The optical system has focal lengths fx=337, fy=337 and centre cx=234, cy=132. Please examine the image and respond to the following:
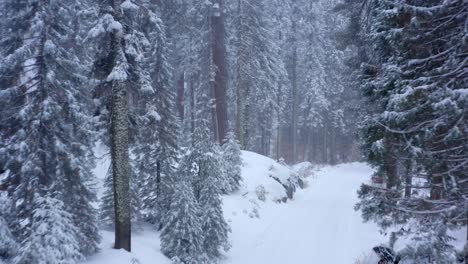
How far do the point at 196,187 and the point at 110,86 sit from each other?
4535 mm

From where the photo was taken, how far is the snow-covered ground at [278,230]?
1121 centimetres

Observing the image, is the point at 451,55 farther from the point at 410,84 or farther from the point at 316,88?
the point at 316,88

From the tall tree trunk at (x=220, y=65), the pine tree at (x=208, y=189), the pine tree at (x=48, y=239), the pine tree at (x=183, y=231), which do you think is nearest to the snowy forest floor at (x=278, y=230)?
the pine tree at (x=183, y=231)

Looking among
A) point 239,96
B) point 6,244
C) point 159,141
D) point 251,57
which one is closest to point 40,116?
point 6,244

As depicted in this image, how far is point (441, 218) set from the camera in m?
6.02

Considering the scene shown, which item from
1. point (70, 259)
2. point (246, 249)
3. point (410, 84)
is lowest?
point (246, 249)

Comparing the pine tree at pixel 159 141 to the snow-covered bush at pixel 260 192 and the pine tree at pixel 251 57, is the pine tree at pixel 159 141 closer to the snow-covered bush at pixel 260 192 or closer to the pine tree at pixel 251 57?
the snow-covered bush at pixel 260 192

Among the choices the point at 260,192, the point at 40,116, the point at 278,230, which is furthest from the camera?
the point at 260,192

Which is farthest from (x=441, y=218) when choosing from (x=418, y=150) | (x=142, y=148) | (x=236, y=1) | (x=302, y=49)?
(x=302, y=49)

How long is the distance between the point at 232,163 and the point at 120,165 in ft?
27.7

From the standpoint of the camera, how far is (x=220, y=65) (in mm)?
20641

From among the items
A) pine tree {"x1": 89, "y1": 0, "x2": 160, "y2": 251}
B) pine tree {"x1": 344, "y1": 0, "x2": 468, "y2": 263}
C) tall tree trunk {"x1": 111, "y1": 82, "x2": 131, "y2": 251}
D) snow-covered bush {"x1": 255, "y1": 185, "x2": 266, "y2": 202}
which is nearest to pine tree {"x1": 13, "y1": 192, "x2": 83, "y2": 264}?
tall tree trunk {"x1": 111, "y1": 82, "x2": 131, "y2": 251}

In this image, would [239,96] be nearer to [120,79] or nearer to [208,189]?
[208,189]

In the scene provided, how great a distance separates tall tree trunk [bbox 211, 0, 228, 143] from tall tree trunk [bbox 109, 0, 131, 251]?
1053 centimetres
